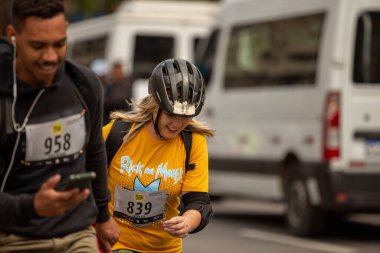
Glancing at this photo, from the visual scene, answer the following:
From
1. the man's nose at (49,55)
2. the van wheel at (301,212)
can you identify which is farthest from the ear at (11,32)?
the van wheel at (301,212)

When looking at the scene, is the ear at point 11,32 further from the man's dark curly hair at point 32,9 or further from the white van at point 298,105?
the white van at point 298,105

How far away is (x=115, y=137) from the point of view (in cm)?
541

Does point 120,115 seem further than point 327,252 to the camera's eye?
No

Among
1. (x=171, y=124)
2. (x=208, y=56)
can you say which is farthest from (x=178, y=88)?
(x=208, y=56)

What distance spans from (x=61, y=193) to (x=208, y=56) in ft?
36.1

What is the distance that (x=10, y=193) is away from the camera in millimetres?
4230

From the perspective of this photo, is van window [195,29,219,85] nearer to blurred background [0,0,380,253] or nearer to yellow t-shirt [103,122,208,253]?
blurred background [0,0,380,253]

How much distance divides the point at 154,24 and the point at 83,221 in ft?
50.6

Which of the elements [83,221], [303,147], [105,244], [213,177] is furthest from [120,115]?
[213,177]

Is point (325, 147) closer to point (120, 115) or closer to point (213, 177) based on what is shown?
point (213, 177)

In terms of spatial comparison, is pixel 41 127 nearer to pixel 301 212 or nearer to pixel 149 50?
pixel 301 212

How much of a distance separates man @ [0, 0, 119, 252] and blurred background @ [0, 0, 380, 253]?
7247 mm

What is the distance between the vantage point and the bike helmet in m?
5.20

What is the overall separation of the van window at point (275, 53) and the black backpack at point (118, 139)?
7139 millimetres
